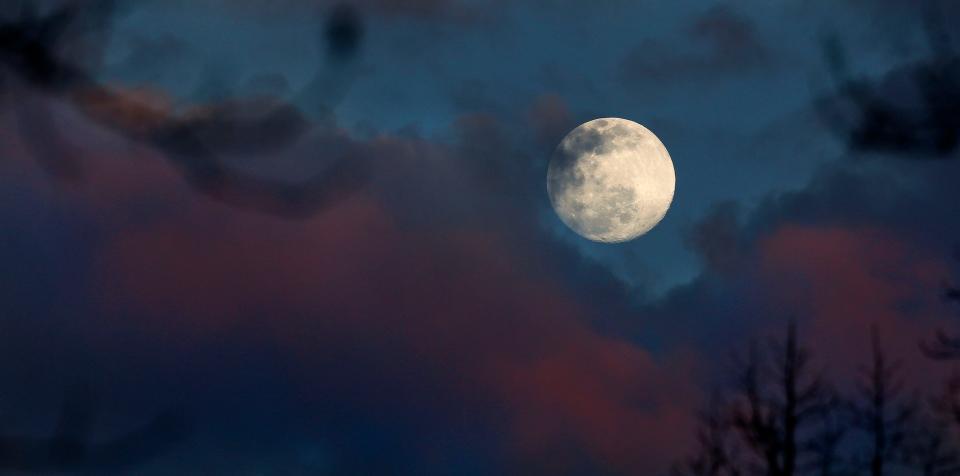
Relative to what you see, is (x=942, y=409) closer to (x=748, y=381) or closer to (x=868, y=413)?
(x=868, y=413)

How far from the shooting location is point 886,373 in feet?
74.3

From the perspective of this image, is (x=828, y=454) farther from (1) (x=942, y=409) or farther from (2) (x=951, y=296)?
(2) (x=951, y=296)

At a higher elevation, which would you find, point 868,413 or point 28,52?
point 868,413

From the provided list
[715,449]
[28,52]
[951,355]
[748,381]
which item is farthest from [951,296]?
[28,52]

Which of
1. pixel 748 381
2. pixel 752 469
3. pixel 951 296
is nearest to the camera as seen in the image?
pixel 951 296

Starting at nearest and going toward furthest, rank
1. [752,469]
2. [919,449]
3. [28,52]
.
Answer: [28,52] → [919,449] → [752,469]

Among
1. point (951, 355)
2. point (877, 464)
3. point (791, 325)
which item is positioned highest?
point (791, 325)

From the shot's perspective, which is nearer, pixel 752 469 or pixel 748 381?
pixel 752 469

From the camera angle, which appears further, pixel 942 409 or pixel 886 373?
pixel 886 373

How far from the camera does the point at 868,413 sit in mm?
21891

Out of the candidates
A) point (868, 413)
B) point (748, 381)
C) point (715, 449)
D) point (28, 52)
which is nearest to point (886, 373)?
point (868, 413)

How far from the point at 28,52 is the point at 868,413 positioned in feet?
72.5

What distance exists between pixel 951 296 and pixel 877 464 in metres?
7.28

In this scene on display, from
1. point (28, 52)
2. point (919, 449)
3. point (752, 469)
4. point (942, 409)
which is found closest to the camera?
point (28, 52)
